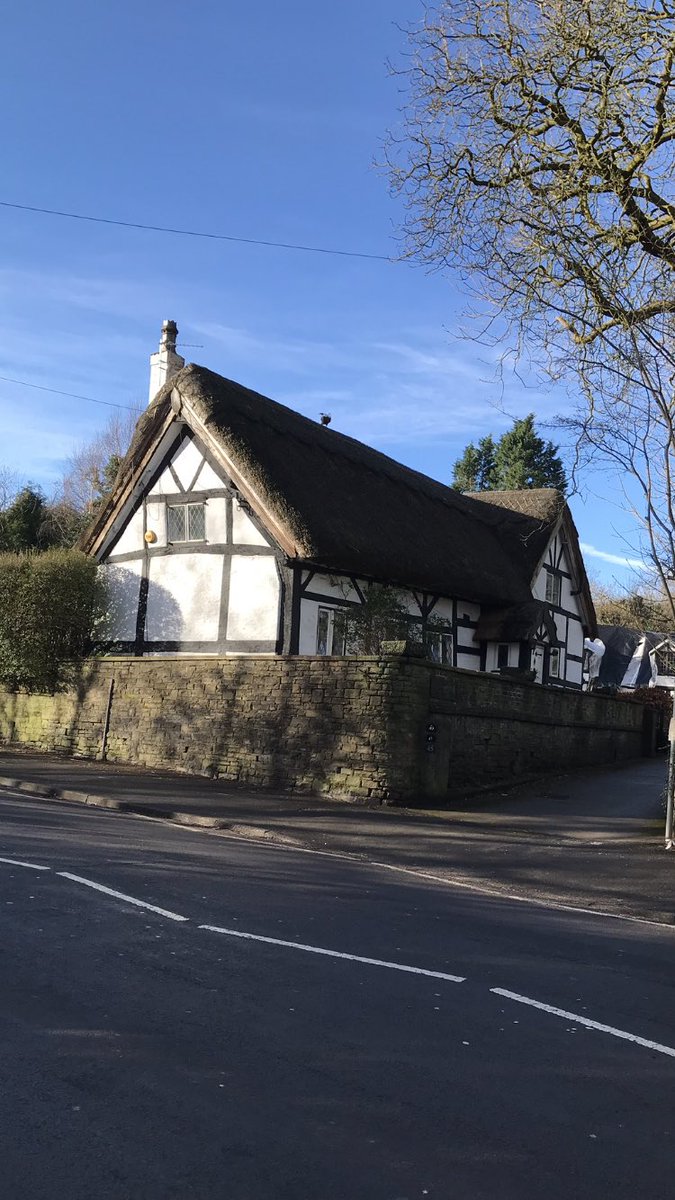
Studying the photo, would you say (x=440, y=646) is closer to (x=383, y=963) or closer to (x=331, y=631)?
(x=331, y=631)

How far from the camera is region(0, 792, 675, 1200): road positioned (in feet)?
11.9

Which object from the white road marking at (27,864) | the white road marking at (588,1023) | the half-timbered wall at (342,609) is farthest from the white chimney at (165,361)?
the white road marking at (588,1023)

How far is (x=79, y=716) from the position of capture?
21.7 metres

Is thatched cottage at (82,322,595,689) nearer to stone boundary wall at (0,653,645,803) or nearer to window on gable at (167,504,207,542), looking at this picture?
window on gable at (167,504,207,542)

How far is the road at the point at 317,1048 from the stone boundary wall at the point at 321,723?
7.42 m

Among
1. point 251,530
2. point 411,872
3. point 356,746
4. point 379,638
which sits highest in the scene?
point 251,530

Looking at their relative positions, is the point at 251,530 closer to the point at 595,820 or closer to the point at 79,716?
the point at 79,716

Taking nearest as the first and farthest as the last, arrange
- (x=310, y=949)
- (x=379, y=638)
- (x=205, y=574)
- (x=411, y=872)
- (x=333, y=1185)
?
(x=333, y=1185), (x=310, y=949), (x=411, y=872), (x=379, y=638), (x=205, y=574)

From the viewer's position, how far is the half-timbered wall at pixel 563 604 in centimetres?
3072

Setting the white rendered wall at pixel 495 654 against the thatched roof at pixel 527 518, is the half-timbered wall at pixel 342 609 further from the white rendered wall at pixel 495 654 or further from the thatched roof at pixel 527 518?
the thatched roof at pixel 527 518

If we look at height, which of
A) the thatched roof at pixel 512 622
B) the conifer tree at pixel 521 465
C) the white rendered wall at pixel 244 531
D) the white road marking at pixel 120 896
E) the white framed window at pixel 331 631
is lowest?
the white road marking at pixel 120 896

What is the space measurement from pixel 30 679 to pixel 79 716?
93.5 inches

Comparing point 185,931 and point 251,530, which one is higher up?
point 251,530

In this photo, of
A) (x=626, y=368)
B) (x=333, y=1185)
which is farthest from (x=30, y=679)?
(x=333, y=1185)
